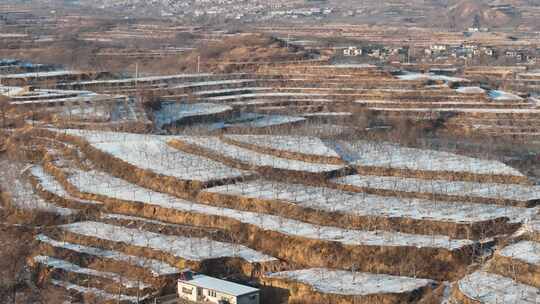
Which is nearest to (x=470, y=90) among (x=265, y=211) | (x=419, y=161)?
(x=419, y=161)

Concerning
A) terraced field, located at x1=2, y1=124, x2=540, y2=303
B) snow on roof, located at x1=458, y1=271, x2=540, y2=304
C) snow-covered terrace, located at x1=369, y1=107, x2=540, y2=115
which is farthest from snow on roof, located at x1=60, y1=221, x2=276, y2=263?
snow-covered terrace, located at x1=369, y1=107, x2=540, y2=115

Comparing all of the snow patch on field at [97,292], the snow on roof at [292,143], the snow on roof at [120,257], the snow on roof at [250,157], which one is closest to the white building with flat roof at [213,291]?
the snow on roof at [120,257]

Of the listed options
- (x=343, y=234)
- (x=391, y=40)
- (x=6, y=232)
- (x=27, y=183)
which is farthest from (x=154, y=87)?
(x=391, y=40)

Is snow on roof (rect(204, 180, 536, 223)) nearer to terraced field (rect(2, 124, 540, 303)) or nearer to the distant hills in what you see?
terraced field (rect(2, 124, 540, 303))

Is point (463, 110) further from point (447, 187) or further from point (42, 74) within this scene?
point (42, 74)

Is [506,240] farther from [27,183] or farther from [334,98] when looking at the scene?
[334,98]
